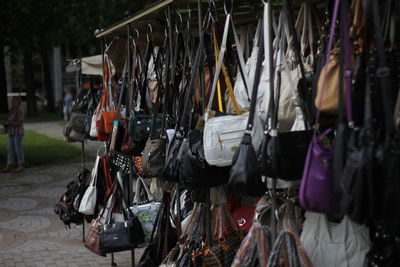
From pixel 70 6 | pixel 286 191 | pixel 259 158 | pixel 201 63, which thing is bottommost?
pixel 286 191

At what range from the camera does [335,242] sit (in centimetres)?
303

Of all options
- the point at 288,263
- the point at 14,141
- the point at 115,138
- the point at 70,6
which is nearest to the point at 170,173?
the point at 288,263

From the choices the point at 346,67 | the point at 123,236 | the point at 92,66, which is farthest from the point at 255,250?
the point at 92,66

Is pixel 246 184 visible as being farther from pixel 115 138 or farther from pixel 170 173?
pixel 115 138

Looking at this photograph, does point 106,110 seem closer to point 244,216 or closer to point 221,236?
point 244,216

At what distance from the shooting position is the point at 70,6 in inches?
709

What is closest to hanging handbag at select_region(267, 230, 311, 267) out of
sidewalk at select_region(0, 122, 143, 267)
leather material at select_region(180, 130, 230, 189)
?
leather material at select_region(180, 130, 230, 189)

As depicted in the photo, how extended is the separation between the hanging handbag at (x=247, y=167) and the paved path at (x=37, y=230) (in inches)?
143

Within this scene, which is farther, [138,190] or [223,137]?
[138,190]

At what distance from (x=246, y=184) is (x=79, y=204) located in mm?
3642

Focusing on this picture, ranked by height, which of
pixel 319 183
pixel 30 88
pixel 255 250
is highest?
pixel 319 183

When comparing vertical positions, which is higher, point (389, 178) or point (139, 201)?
point (389, 178)

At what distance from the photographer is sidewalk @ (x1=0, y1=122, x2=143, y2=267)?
6.53m

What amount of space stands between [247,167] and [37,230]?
19.5ft
